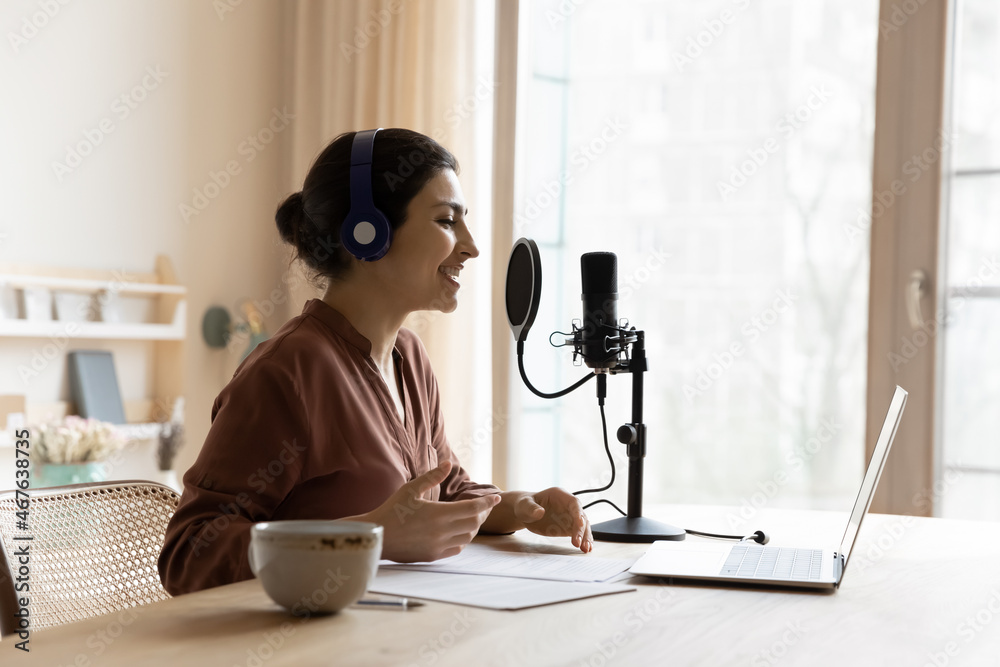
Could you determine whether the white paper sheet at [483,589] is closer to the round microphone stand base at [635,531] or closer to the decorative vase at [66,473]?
the round microphone stand base at [635,531]

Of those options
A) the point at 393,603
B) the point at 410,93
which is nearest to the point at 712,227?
the point at 410,93

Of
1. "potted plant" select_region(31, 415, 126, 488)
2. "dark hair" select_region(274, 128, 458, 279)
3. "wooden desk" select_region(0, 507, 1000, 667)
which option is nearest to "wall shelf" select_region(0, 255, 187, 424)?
"potted plant" select_region(31, 415, 126, 488)

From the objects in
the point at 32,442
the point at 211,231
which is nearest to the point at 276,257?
the point at 211,231

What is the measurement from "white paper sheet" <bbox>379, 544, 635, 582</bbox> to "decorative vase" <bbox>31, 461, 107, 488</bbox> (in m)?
1.40

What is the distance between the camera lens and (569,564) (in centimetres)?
125

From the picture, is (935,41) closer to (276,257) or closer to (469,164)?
(469,164)

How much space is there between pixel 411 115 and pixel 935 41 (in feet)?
4.94

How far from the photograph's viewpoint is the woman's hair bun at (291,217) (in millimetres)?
1655

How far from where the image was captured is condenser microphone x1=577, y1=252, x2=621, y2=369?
1564 mm

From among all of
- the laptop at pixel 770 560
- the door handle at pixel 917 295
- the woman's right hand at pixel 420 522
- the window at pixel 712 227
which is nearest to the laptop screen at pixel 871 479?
the laptop at pixel 770 560

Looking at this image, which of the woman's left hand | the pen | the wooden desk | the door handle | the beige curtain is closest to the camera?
the wooden desk

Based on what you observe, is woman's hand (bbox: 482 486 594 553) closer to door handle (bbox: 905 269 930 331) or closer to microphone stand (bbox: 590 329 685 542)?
microphone stand (bbox: 590 329 685 542)

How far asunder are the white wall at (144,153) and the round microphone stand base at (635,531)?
171 centimetres

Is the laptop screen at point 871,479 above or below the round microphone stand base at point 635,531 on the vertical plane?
above
